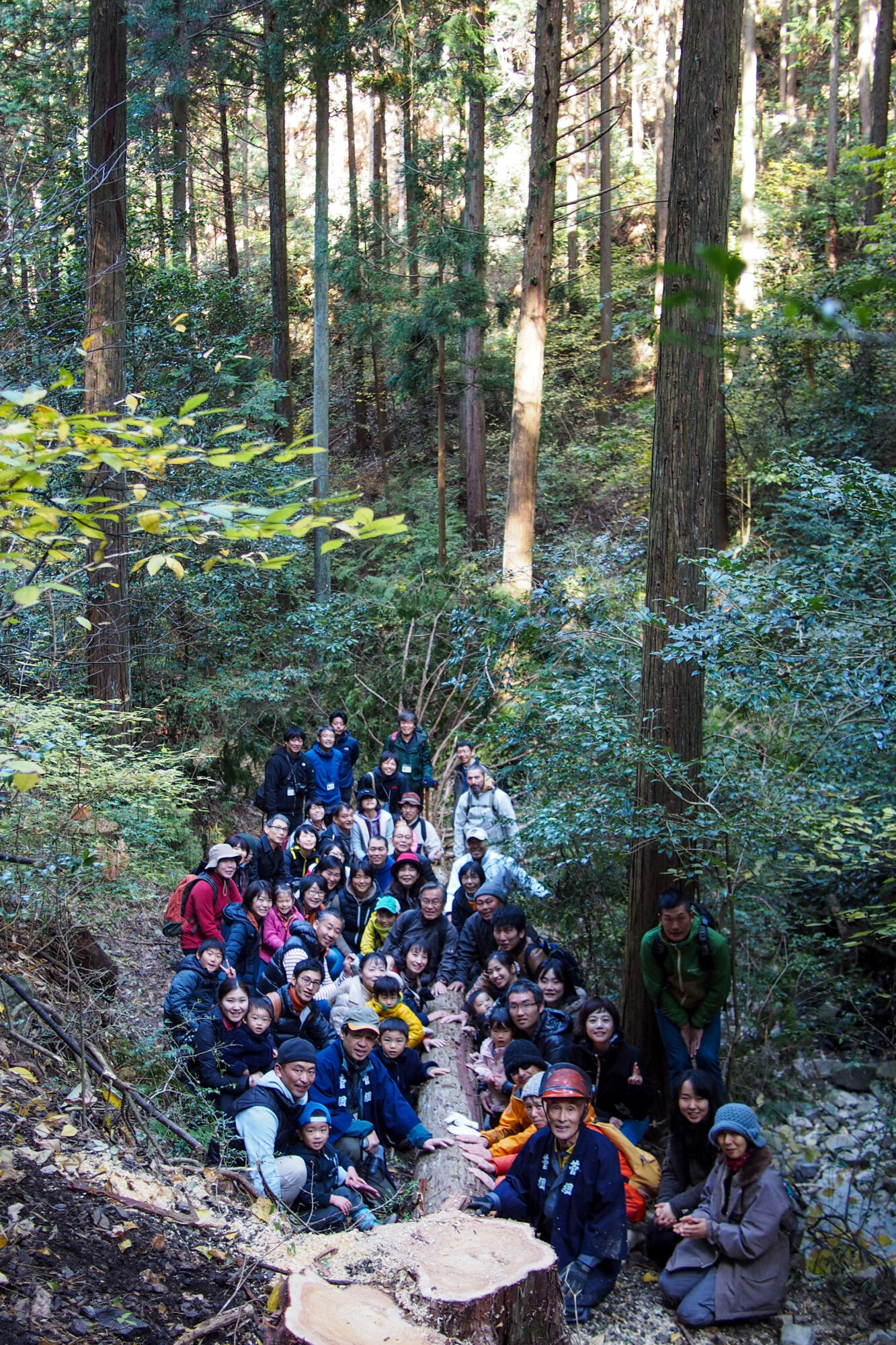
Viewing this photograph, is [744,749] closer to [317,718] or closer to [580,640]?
[580,640]

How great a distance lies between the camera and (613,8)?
26375 millimetres

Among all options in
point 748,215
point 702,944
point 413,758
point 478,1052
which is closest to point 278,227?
point 748,215

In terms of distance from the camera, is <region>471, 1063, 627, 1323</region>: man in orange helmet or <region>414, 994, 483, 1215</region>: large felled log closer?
<region>471, 1063, 627, 1323</region>: man in orange helmet

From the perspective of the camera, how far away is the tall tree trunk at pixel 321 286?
17.7 metres

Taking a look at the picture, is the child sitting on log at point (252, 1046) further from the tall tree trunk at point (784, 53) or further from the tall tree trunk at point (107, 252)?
the tall tree trunk at point (784, 53)

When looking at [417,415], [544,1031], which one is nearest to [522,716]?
[544,1031]

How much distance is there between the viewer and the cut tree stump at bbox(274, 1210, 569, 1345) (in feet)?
10.1

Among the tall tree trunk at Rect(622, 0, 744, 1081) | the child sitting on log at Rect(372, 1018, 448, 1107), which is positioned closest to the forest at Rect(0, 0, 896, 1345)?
the tall tree trunk at Rect(622, 0, 744, 1081)

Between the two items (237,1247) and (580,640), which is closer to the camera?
(237,1247)

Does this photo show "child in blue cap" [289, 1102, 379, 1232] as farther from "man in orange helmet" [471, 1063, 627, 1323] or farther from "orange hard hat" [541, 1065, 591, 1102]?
"orange hard hat" [541, 1065, 591, 1102]

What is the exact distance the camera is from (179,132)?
61.7ft

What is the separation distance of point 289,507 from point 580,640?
19.2 feet

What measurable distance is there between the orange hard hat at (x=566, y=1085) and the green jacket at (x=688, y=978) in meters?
1.23

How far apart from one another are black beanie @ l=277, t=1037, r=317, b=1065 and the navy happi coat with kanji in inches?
46.7
